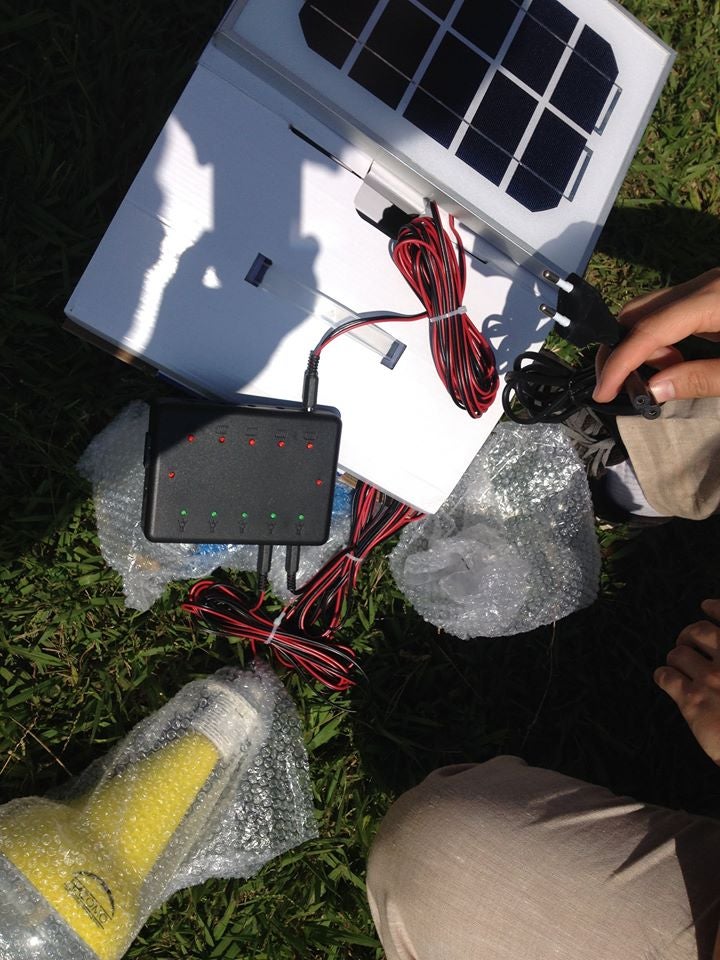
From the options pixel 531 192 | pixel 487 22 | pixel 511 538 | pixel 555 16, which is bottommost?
pixel 511 538

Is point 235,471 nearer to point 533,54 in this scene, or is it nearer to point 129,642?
point 129,642

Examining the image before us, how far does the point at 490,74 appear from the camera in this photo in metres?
1.40

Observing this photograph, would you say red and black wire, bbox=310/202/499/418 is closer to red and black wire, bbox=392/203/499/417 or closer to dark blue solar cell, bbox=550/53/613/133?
red and black wire, bbox=392/203/499/417

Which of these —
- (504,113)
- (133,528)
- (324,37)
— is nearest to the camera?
(324,37)

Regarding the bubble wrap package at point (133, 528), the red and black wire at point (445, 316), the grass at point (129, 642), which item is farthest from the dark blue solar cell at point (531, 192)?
the grass at point (129, 642)

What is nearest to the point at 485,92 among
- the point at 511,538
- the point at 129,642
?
the point at 511,538

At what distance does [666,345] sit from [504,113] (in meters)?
0.51

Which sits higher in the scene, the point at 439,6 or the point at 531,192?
the point at 439,6

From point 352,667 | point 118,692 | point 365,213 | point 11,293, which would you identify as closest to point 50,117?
point 11,293

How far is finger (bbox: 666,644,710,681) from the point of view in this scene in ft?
5.07

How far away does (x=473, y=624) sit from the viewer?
68.7 inches

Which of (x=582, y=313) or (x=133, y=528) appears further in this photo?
(x=133, y=528)

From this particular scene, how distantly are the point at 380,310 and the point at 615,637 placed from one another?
1.07 meters

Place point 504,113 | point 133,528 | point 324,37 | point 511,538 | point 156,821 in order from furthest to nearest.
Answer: point 511,538 < point 133,528 < point 156,821 < point 504,113 < point 324,37
